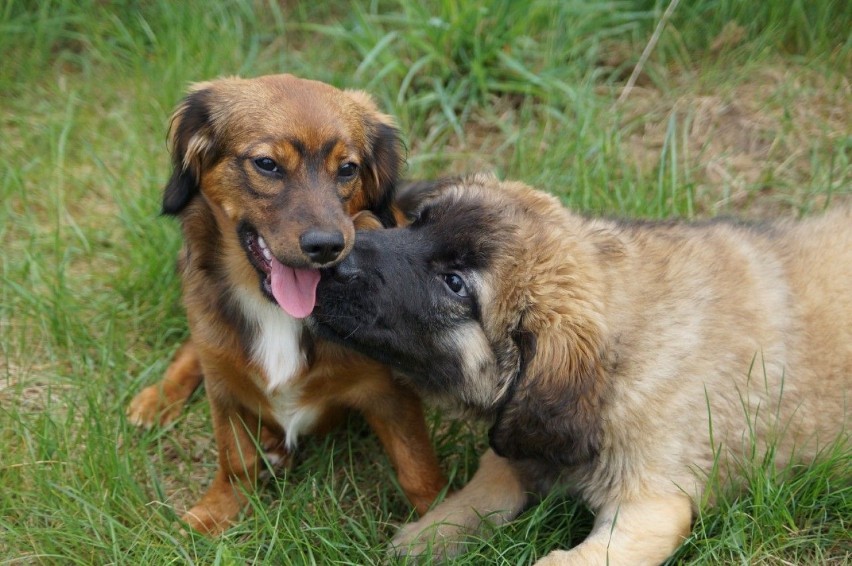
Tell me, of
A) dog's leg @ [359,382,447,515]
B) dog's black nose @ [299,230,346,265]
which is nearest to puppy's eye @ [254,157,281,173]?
dog's black nose @ [299,230,346,265]

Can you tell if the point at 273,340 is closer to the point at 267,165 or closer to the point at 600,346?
the point at 267,165

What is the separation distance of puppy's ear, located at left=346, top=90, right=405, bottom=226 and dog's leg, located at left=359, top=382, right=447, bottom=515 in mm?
660

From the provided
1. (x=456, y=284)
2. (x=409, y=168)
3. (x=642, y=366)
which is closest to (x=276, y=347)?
(x=456, y=284)

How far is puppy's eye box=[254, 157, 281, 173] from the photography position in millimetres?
3273

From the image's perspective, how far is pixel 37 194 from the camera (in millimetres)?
5266

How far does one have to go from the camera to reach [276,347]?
3.49 m

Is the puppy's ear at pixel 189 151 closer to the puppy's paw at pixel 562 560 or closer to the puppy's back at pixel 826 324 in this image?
the puppy's paw at pixel 562 560

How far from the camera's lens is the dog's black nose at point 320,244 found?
3.04 meters

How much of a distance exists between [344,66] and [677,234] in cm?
262

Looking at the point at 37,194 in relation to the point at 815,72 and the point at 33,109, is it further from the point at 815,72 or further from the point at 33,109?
the point at 815,72

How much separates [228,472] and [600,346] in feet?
5.15

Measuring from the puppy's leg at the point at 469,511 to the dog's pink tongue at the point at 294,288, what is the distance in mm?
920

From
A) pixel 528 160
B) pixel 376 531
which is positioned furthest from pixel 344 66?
pixel 376 531

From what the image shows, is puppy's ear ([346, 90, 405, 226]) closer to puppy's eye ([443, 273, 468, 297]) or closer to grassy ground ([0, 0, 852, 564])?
puppy's eye ([443, 273, 468, 297])
